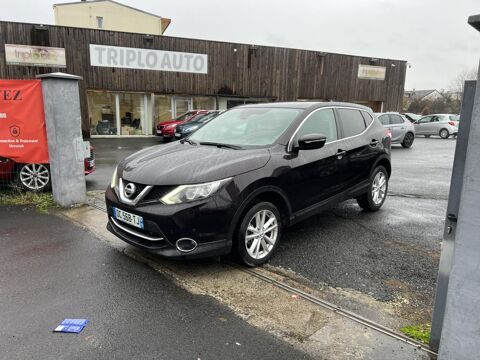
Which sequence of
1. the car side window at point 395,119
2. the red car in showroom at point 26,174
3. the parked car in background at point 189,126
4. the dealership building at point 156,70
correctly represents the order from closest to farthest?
1. the red car in showroom at point 26,174
2. the parked car in background at point 189,126
3. the car side window at point 395,119
4. the dealership building at point 156,70

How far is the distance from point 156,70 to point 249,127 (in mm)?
18297

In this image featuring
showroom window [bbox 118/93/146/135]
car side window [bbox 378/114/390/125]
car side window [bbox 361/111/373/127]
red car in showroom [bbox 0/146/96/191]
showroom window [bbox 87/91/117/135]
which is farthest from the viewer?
showroom window [bbox 118/93/146/135]

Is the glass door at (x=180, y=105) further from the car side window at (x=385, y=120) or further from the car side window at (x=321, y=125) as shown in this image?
the car side window at (x=321, y=125)

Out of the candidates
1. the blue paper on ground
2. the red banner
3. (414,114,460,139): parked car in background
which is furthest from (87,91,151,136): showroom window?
the blue paper on ground

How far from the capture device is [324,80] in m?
26.0

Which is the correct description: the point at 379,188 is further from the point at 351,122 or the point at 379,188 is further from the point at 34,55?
the point at 34,55

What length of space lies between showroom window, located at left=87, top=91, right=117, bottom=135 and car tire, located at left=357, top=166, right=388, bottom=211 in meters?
18.3

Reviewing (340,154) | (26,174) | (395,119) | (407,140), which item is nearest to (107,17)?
(395,119)

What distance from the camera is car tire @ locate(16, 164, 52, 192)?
655cm

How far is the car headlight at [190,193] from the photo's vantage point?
135 inches

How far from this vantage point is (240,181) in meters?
3.60

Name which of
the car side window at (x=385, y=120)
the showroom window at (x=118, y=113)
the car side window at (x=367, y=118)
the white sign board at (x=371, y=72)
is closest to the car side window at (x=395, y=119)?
the car side window at (x=385, y=120)

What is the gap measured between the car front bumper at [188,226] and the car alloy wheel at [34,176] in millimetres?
3925

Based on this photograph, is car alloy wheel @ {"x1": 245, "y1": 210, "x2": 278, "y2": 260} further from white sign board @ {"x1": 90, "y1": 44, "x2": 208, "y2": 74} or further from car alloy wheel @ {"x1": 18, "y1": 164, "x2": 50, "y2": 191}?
white sign board @ {"x1": 90, "y1": 44, "x2": 208, "y2": 74}
